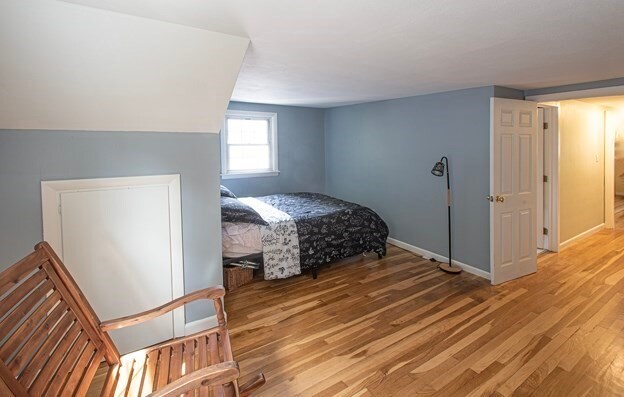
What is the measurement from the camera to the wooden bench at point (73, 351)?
118cm

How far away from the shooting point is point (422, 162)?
170 inches

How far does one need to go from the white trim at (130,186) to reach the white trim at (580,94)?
377cm

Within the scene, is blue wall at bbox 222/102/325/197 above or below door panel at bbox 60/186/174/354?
above

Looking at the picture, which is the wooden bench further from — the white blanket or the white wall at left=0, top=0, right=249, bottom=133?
the white blanket

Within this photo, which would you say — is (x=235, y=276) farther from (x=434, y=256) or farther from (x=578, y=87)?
(x=578, y=87)

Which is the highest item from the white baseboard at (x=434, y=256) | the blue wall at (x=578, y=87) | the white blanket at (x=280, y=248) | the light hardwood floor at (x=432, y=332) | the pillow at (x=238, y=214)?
the blue wall at (x=578, y=87)

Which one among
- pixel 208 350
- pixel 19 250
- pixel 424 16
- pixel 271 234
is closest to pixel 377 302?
pixel 271 234

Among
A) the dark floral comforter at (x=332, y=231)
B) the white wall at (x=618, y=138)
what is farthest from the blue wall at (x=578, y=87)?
the white wall at (x=618, y=138)

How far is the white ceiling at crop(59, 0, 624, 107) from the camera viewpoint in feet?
5.14

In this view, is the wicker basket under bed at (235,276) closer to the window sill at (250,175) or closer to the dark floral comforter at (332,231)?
the dark floral comforter at (332,231)

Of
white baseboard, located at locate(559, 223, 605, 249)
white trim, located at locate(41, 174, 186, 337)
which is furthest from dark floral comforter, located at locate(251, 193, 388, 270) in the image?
white baseboard, located at locate(559, 223, 605, 249)

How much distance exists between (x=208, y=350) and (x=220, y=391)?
0.99ft

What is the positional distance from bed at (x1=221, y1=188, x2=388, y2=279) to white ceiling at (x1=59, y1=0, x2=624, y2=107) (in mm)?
1377

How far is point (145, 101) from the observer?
2.08m
